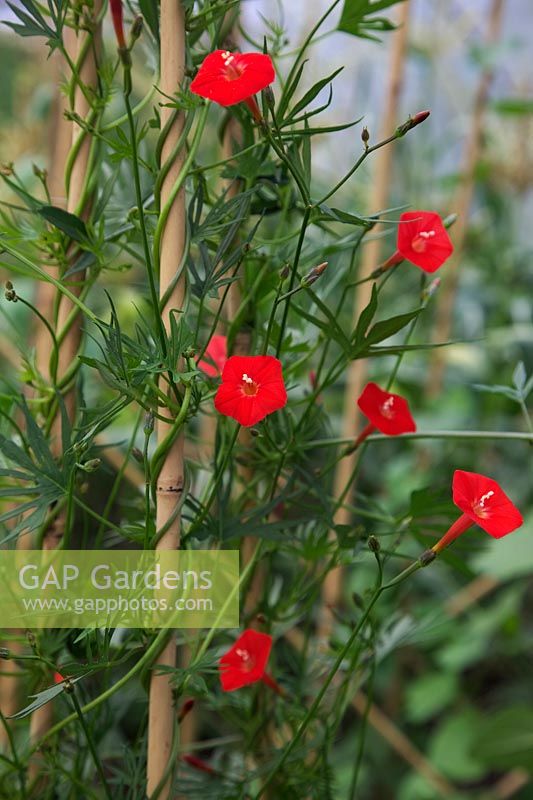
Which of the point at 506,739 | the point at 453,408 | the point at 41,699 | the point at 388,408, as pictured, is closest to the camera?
the point at 41,699

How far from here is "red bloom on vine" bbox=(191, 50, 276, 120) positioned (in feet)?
1.08

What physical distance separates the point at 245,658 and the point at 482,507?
139 mm

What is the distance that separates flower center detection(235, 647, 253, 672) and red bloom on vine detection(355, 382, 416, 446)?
0.42 feet

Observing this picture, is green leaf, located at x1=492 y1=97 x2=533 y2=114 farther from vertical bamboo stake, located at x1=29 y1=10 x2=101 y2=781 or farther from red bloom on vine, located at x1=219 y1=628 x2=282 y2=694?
red bloom on vine, located at x1=219 y1=628 x2=282 y2=694

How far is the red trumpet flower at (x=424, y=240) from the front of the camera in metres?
0.41

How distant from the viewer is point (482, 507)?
0.38 meters

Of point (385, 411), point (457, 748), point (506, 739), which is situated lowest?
point (457, 748)

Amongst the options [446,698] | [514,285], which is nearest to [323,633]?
[446,698]

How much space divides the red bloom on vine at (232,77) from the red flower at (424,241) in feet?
0.35

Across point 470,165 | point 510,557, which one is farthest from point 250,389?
point 470,165

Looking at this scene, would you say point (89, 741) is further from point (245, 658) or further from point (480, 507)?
point (480, 507)

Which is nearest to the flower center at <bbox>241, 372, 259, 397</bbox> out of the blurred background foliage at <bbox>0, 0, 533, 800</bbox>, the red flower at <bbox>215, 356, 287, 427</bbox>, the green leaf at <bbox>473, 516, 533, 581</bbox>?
the red flower at <bbox>215, 356, 287, 427</bbox>

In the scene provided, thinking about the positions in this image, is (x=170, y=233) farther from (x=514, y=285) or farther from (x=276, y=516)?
(x=514, y=285)

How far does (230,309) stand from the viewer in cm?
48
